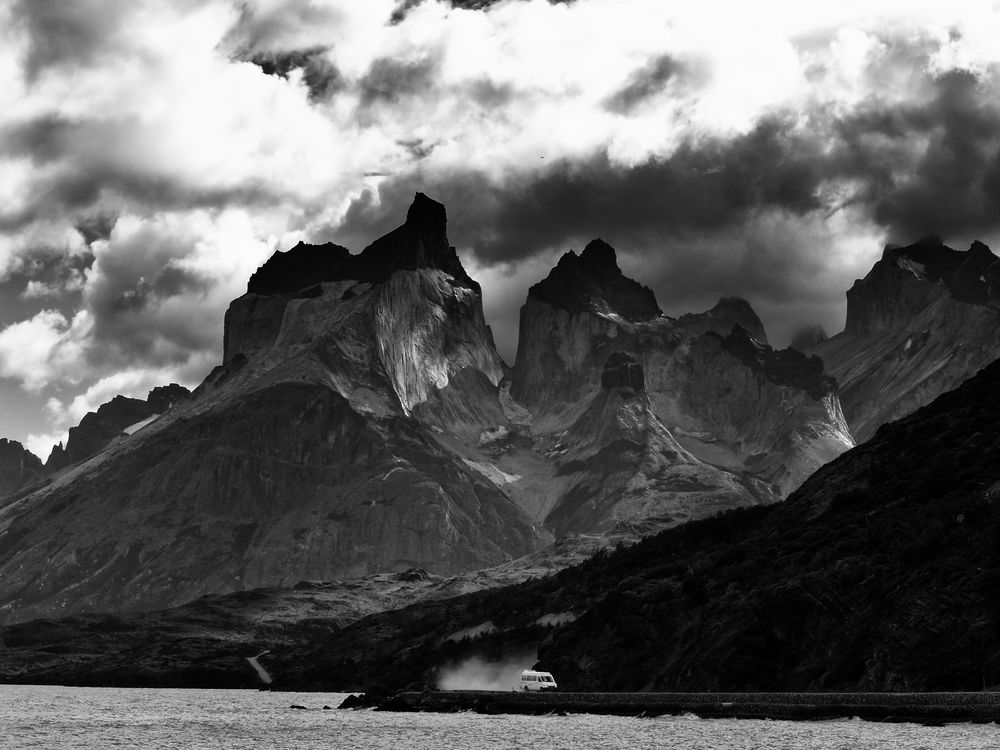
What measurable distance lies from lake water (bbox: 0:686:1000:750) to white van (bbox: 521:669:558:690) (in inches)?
553

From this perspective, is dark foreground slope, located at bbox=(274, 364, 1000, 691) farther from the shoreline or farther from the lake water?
the lake water

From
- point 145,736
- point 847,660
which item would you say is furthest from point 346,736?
point 847,660

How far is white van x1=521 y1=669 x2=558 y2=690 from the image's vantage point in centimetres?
18112

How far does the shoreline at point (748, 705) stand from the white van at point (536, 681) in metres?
3.82

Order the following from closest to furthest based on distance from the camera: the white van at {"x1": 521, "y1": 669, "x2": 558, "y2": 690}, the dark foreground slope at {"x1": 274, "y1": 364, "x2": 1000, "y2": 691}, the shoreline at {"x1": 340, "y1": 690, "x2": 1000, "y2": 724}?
the shoreline at {"x1": 340, "y1": 690, "x2": 1000, "y2": 724}
the dark foreground slope at {"x1": 274, "y1": 364, "x2": 1000, "y2": 691}
the white van at {"x1": 521, "y1": 669, "x2": 558, "y2": 690}

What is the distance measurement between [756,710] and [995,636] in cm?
2315

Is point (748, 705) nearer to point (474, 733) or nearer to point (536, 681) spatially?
point (474, 733)

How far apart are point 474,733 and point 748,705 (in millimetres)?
25369

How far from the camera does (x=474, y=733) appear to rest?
137m

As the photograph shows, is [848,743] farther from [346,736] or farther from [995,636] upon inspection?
[346,736]

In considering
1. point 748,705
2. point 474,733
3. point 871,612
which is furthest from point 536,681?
point 748,705

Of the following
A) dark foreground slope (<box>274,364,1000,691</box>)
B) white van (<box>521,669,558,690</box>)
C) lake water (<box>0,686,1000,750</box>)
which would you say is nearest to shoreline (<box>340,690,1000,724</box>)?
Answer: lake water (<box>0,686,1000,750</box>)

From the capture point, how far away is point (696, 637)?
18325cm

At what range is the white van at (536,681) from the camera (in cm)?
18112
